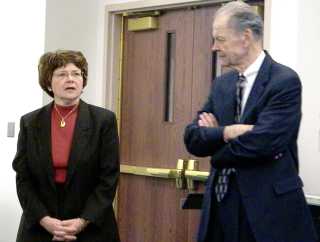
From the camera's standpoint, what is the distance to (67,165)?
2463mm

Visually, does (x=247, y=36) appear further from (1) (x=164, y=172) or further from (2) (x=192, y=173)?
(1) (x=164, y=172)

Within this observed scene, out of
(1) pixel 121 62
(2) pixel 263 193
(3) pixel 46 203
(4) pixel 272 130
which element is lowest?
(3) pixel 46 203

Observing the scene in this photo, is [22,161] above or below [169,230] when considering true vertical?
above

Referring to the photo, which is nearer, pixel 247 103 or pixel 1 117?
pixel 247 103

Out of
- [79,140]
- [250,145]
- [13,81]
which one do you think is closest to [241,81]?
[250,145]

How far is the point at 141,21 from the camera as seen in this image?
3.79 meters

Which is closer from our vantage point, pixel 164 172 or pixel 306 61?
pixel 306 61

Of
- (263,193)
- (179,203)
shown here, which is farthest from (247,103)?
(179,203)

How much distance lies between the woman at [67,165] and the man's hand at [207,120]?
1.94 ft

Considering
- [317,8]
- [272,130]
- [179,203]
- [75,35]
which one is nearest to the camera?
[272,130]

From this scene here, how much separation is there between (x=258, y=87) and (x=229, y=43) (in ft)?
0.60

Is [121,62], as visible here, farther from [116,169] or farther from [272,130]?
[272,130]

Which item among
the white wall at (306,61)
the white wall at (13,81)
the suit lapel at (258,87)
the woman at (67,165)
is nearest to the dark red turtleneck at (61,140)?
the woman at (67,165)

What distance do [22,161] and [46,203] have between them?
22 cm
